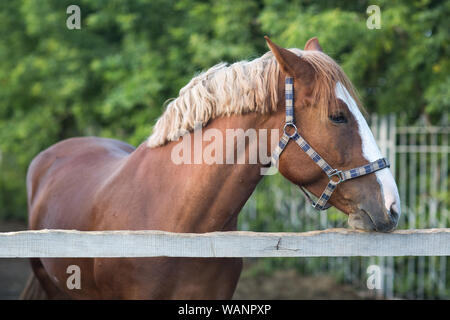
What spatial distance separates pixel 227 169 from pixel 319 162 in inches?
17.7

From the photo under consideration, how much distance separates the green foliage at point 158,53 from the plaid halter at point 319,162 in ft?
9.84

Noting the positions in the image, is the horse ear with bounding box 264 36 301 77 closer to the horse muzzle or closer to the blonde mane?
the blonde mane

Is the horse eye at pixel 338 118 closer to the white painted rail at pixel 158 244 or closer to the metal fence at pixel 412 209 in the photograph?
the white painted rail at pixel 158 244

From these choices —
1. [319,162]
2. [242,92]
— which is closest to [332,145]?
[319,162]

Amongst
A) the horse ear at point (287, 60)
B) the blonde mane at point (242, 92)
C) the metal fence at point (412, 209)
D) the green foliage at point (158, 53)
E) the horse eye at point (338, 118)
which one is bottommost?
the metal fence at point (412, 209)

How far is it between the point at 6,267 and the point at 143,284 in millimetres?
5393

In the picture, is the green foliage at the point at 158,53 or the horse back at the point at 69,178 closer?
the horse back at the point at 69,178

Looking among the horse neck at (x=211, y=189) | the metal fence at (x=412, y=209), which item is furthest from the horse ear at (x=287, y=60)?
the metal fence at (x=412, y=209)

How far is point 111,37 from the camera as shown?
814 centimetres

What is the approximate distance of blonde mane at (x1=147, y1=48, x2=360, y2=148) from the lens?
7.45 ft

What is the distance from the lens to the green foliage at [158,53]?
18.4ft

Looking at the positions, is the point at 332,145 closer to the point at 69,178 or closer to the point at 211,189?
the point at 211,189

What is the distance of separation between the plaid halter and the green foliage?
2999mm

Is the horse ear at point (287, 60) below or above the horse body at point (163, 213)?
above
